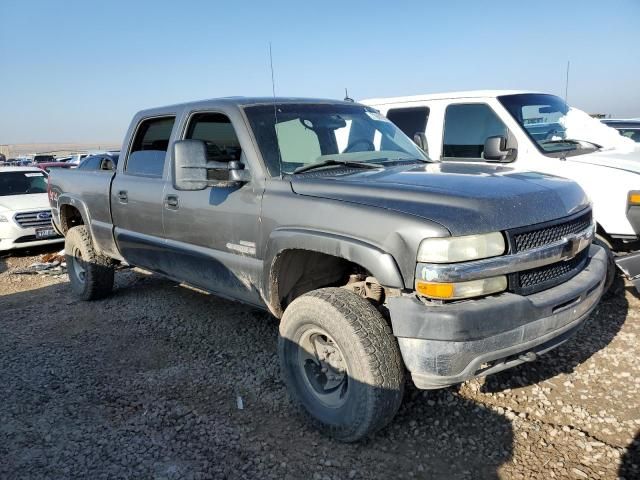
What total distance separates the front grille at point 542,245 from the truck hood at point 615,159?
194cm

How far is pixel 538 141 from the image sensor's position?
17.0ft

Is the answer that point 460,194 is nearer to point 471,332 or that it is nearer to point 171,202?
point 471,332

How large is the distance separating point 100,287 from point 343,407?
3.99 metres

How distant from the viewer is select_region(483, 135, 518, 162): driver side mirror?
483 cm

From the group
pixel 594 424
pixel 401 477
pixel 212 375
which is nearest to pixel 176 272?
pixel 212 375

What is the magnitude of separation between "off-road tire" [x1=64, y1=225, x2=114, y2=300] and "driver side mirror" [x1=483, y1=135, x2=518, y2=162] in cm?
415

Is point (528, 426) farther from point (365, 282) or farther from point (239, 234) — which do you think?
point (239, 234)

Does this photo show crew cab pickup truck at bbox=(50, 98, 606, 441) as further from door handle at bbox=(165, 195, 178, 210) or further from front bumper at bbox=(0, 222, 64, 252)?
front bumper at bbox=(0, 222, 64, 252)

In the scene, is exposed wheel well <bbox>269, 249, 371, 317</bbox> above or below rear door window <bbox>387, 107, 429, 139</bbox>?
below

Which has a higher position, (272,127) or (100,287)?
(272,127)

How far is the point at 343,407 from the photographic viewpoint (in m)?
2.83

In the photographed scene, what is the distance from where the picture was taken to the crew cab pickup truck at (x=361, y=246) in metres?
2.43

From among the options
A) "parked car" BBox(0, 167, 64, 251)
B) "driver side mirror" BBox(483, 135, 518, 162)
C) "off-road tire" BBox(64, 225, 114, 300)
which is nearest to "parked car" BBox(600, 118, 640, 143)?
"driver side mirror" BBox(483, 135, 518, 162)

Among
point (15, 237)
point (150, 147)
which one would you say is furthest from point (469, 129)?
point (15, 237)
